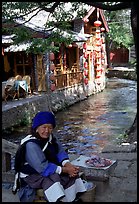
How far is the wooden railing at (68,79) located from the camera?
15.6 metres

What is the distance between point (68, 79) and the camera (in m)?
16.5

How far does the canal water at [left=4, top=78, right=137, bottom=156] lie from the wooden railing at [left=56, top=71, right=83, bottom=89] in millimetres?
1066

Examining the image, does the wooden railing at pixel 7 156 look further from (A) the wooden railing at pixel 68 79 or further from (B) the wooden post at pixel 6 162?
(A) the wooden railing at pixel 68 79

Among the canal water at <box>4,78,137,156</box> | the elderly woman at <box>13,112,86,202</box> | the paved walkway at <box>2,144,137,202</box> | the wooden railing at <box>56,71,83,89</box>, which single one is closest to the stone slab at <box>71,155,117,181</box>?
the paved walkway at <box>2,144,137,202</box>

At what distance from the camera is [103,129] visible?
11094 millimetres

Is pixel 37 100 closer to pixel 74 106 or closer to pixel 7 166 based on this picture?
pixel 74 106

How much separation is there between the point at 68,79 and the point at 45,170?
13663 mm

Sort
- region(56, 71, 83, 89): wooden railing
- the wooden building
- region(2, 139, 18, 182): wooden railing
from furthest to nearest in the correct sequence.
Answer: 1. region(56, 71, 83, 89): wooden railing
2. the wooden building
3. region(2, 139, 18, 182): wooden railing

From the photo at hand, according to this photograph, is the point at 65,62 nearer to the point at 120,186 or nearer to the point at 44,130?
the point at 120,186

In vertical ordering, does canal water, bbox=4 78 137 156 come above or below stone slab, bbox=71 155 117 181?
below

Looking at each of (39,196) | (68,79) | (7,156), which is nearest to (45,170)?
(39,196)

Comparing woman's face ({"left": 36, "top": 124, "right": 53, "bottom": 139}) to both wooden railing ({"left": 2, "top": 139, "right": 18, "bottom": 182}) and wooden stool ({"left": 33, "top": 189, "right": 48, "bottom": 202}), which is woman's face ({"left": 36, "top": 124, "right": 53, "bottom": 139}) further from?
wooden railing ({"left": 2, "top": 139, "right": 18, "bottom": 182})

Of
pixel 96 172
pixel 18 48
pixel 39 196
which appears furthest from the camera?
pixel 18 48

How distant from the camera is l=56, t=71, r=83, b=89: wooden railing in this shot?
15640 mm
